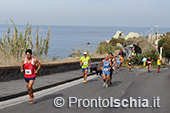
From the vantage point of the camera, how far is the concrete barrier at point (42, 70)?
14844mm

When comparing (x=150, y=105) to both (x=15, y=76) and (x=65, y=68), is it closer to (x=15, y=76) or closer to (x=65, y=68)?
(x=15, y=76)

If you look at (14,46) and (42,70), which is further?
(42,70)

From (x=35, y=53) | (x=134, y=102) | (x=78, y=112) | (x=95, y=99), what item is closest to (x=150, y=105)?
(x=134, y=102)

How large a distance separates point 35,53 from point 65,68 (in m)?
3.26

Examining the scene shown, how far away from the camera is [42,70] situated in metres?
18.4

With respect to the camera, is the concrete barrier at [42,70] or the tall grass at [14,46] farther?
the tall grass at [14,46]

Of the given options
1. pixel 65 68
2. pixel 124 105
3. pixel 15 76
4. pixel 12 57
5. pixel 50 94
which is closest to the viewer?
pixel 124 105

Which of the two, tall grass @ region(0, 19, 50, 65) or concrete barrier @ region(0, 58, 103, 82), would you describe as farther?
tall grass @ region(0, 19, 50, 65)

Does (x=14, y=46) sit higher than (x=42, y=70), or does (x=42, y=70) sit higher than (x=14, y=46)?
(x=14, y=46)

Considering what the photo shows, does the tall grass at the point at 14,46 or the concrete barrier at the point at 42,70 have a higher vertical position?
the tall grass at the point at 14,46

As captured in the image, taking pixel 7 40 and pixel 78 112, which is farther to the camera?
pixel 7 40

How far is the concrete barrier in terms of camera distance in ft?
48.7

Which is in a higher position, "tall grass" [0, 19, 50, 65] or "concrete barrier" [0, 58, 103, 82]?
"tall grass" [0, 19, 50, 65]

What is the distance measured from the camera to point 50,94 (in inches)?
481
